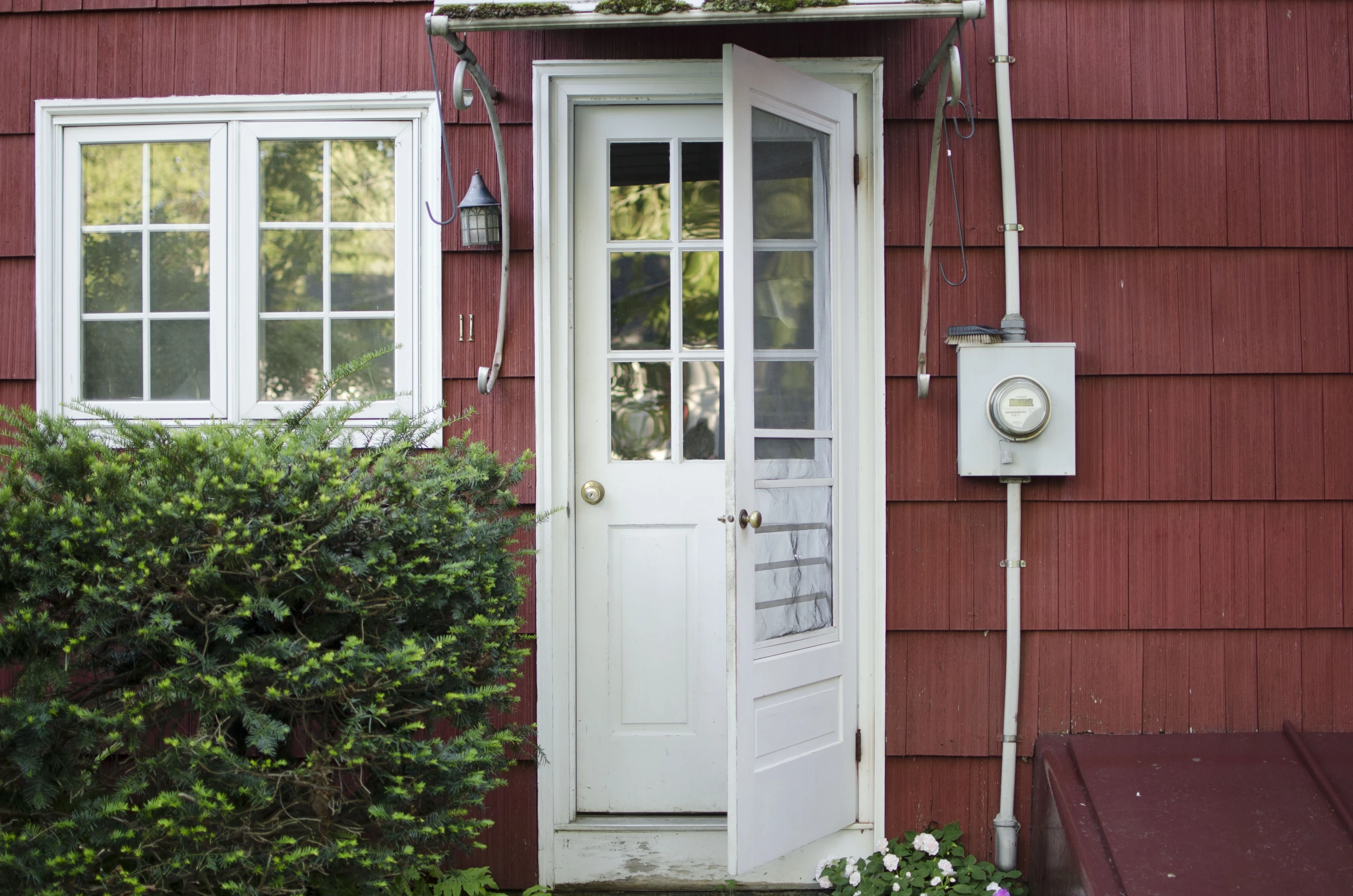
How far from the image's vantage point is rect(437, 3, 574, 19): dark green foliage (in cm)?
196

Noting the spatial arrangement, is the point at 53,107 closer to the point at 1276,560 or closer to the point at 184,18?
the point at 184,18

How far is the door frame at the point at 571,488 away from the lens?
2.32 metres

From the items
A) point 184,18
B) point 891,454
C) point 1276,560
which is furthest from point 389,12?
point 1276,560

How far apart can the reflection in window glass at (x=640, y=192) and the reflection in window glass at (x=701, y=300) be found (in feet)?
0.38

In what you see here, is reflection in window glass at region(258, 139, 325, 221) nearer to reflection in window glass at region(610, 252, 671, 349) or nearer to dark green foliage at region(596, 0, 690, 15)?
reflection in window glass at region(610, 252, 671, 349)

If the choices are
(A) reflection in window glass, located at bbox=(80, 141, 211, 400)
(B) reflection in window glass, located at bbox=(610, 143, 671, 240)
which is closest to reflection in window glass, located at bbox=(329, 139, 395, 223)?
(A) reflection in window glass, located at bbox=(80, 141, 211, 400)

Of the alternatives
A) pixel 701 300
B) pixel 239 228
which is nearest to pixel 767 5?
pixel 701 300

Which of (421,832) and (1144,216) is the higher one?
(1144,216)

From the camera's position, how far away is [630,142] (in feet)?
7.89

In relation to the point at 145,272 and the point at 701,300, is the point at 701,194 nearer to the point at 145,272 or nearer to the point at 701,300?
the point at 701,300

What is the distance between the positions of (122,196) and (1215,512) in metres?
3.03

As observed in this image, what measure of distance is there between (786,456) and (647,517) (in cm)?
44

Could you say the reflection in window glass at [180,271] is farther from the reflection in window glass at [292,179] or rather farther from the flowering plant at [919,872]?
the flowering plant at [919,872]

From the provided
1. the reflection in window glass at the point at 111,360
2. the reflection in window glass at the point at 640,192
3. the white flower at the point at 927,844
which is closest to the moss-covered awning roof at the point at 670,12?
the reflection in window glass at the point at 640,192
